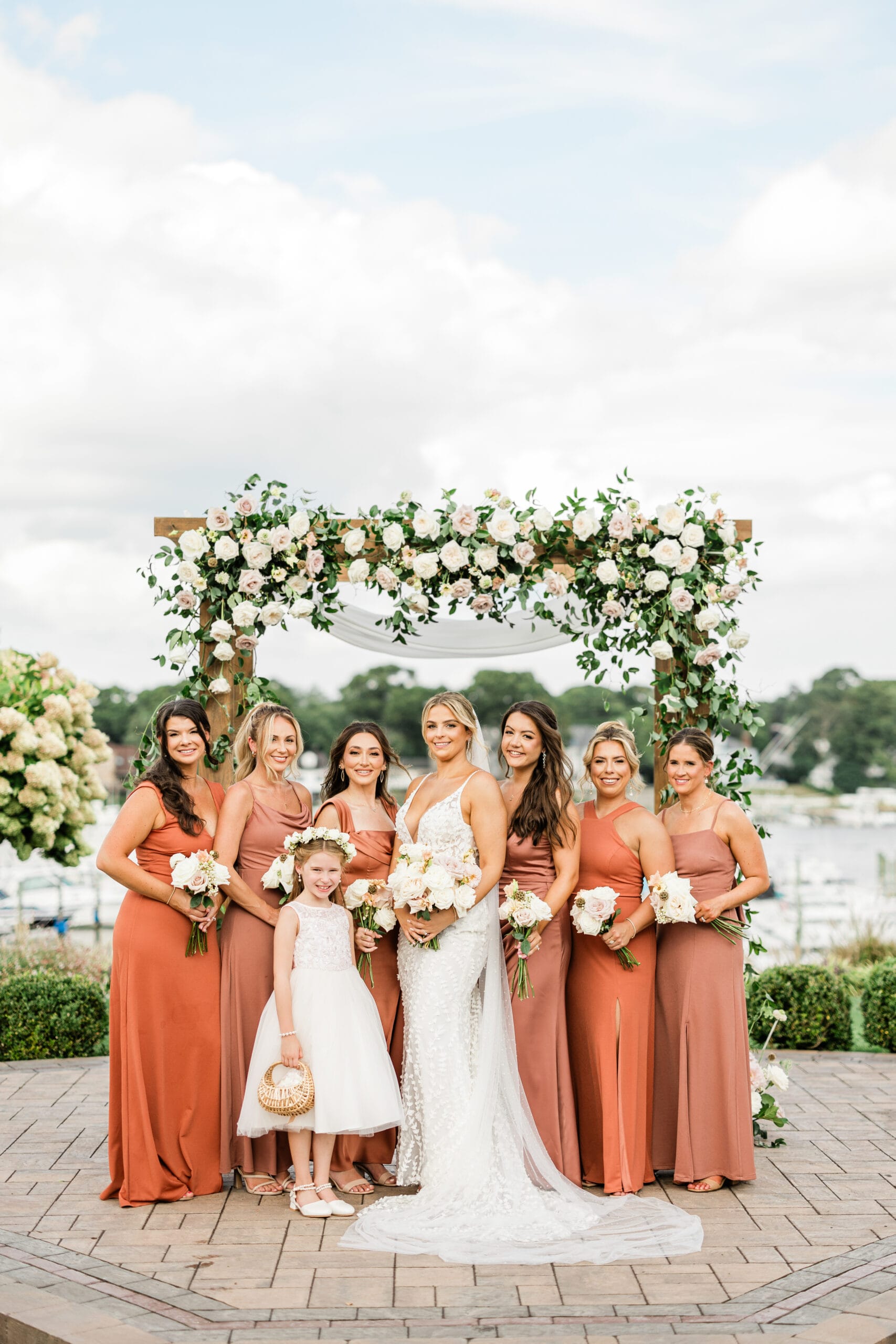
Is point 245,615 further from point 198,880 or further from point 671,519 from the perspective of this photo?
point 671,519

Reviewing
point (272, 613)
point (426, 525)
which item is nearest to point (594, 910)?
point (426, 525)

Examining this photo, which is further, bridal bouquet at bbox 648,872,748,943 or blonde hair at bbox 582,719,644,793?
blonde hair at bbox 582,719,644,793

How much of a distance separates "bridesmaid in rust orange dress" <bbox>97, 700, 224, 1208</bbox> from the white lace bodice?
44 centimetres

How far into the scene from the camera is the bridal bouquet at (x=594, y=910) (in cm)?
567

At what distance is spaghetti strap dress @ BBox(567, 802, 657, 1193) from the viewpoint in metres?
5.76

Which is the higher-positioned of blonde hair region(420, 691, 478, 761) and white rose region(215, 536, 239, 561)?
white rose region(215, 536, 239, 561)

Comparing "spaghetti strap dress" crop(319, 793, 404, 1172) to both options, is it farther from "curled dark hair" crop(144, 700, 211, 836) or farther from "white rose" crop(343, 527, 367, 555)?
"white rose" crop(343, 527, 367, 555)

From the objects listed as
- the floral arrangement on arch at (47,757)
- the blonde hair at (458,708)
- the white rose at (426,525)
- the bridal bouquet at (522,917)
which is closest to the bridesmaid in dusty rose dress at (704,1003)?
the bridal bouquet at (522,917)

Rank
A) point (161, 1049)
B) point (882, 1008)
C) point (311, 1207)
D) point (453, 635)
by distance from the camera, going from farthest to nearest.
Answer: point (882, 1008), point (453, 635), point (161, 1049), point (311, 1207)

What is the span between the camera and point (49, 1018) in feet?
29.5

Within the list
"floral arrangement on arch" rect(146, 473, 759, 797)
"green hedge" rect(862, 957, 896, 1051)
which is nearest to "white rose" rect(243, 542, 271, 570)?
"floral arrangement on arch" rect(146, 473, 759, 797)

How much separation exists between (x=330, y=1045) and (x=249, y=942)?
697mm

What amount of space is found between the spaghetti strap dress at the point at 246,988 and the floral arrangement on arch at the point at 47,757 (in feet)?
17.1

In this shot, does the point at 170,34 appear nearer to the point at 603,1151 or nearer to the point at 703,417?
the point at 603,1151
